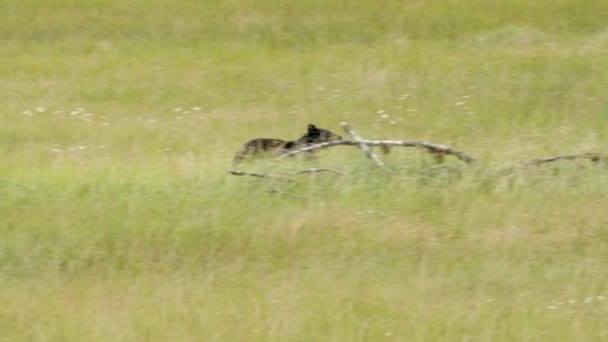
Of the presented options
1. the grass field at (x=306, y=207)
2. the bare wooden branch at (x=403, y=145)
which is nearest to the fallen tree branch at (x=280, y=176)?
the grass field at (x=306, y=207)

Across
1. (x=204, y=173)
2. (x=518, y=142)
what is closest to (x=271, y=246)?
(x=204, y=173)

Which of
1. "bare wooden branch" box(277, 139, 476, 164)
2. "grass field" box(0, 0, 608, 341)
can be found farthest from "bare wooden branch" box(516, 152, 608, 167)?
"bare wooden branch" box(277, 139, 476, 164)

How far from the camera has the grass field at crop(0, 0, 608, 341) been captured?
5.61 meters

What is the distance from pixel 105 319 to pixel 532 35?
10.0 meters

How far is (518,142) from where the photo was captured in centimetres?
928

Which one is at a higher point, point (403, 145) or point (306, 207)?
point (403, 145)

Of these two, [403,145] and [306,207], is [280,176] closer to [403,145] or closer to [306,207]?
[306,207]

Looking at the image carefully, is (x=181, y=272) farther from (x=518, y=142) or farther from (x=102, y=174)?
(x=518, y=142)

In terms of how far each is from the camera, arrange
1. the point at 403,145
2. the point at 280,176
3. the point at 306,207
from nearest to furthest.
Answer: the point at 306,207 < the point at 280,176 < the point at 403,145

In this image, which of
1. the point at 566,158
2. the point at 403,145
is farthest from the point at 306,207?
the point at 566,158

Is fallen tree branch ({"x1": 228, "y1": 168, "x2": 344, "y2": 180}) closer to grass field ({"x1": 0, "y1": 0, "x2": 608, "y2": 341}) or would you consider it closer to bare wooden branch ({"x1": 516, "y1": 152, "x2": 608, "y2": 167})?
grass field ({"x1": 0, "y1": 0, "x2": 608, "y2": 341})

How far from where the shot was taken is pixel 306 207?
7.05 m

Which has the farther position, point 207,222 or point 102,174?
point 102,174

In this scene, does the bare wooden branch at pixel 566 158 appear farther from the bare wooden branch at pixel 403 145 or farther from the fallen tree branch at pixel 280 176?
the fallen tree branch at pixel 280 176
